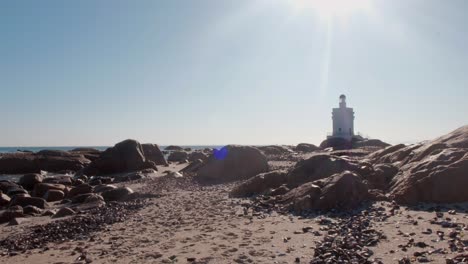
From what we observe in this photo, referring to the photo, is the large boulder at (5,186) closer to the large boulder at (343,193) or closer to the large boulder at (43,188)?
the large boulder at (43,188)

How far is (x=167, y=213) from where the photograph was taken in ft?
41.4

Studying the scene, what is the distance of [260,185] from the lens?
15273mm

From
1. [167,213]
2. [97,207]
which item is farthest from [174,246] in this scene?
[97,207]

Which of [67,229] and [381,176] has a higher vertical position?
[381,176]

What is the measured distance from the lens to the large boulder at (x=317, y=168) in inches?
572

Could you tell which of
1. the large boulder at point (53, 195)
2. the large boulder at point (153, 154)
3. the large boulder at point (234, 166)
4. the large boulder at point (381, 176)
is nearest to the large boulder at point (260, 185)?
the large boulder at point (381, 176)

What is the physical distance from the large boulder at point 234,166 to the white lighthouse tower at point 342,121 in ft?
103

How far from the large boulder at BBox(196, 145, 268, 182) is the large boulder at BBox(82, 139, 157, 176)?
9684 mm

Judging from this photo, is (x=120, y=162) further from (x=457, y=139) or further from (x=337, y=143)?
(x=337, y=143)

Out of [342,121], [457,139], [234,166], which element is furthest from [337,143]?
[457,139]

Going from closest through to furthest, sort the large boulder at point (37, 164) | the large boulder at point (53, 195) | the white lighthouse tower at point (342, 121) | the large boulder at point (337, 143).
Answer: the large boulder at point (53, 195)
the large boulder at point (37, 164)
the large boulder at point (337, 143)
the white lighthouse tower at point (342, 121)

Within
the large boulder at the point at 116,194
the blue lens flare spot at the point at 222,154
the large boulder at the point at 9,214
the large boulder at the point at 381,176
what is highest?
the blue lens flare spot at the point at 222,154

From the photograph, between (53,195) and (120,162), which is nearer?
(53,195)

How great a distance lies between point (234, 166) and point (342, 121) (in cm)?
3349
